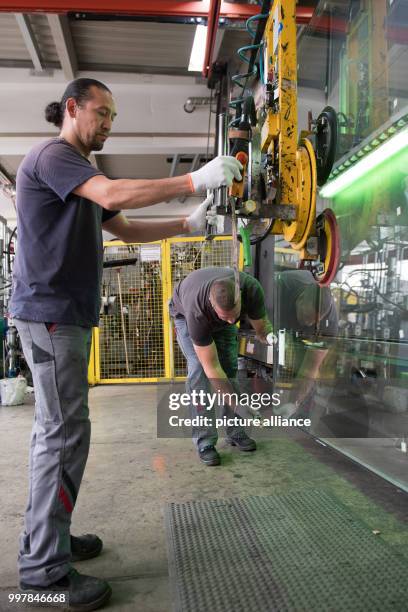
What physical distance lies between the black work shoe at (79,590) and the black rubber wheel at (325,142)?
2207 millimetres

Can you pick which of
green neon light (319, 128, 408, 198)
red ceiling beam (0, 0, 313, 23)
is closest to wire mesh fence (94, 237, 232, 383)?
red ceiling beam (0, 0, 313, 23)

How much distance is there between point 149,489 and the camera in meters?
2.35

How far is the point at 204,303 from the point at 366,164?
1189 millimetres

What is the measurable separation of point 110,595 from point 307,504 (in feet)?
3.40

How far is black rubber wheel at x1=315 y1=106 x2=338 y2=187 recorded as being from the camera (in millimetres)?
2457

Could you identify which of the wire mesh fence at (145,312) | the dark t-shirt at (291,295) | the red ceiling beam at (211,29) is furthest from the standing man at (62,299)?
the wire mesh fence at (145,312)

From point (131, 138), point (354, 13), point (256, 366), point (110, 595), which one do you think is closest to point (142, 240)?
point (110, 595)

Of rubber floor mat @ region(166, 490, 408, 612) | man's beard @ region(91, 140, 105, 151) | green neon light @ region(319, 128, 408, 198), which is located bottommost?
rubber floor mat @ region(166, 490, 408, 612)

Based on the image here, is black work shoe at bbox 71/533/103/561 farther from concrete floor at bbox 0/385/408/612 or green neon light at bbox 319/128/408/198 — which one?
green neon light at bbox 319/128/408/198

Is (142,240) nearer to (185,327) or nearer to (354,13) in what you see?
(185,327)

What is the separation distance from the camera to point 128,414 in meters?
4.12

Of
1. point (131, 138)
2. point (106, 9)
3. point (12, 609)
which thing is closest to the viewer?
point (12, 609)

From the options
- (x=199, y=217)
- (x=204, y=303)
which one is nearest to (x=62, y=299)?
(x=199, y=217)

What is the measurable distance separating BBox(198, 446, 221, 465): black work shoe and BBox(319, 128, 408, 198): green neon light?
68.8 inches
